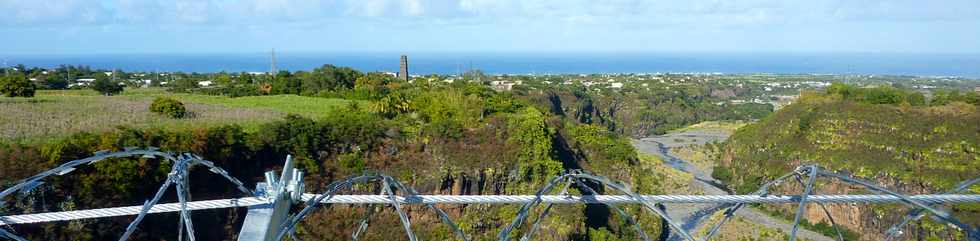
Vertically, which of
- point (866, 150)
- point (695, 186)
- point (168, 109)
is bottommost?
point (695, 186)

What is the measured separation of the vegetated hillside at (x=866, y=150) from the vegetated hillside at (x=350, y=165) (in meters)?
9.81

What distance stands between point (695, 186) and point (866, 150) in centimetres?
877

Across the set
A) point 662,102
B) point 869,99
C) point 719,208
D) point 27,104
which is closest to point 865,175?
point 869,99

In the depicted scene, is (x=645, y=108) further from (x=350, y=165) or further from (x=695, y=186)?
(x=350, y=165)

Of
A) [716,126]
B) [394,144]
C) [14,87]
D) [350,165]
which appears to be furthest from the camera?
[716,126]

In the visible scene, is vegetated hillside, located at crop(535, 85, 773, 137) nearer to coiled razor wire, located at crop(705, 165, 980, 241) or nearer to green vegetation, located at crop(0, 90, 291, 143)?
green vegetation, located at crop(0, 90, 291, 143)

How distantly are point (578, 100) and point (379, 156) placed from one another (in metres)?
37.8

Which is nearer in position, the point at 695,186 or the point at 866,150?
the point at 866,150

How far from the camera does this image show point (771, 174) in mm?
33594

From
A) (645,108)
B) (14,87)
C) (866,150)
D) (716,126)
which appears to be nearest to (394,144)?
(14,87)

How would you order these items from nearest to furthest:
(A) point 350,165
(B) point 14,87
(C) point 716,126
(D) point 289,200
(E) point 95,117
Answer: (D) point 289,200, (A) point 350,165, (E) point 95,117, (B) point 14,87, (C) point 716,126

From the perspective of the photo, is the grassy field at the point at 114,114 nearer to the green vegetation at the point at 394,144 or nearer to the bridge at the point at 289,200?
the green vegetation at the point at 394,144

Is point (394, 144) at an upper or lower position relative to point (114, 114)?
lower

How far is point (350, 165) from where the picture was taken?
19016 mm
